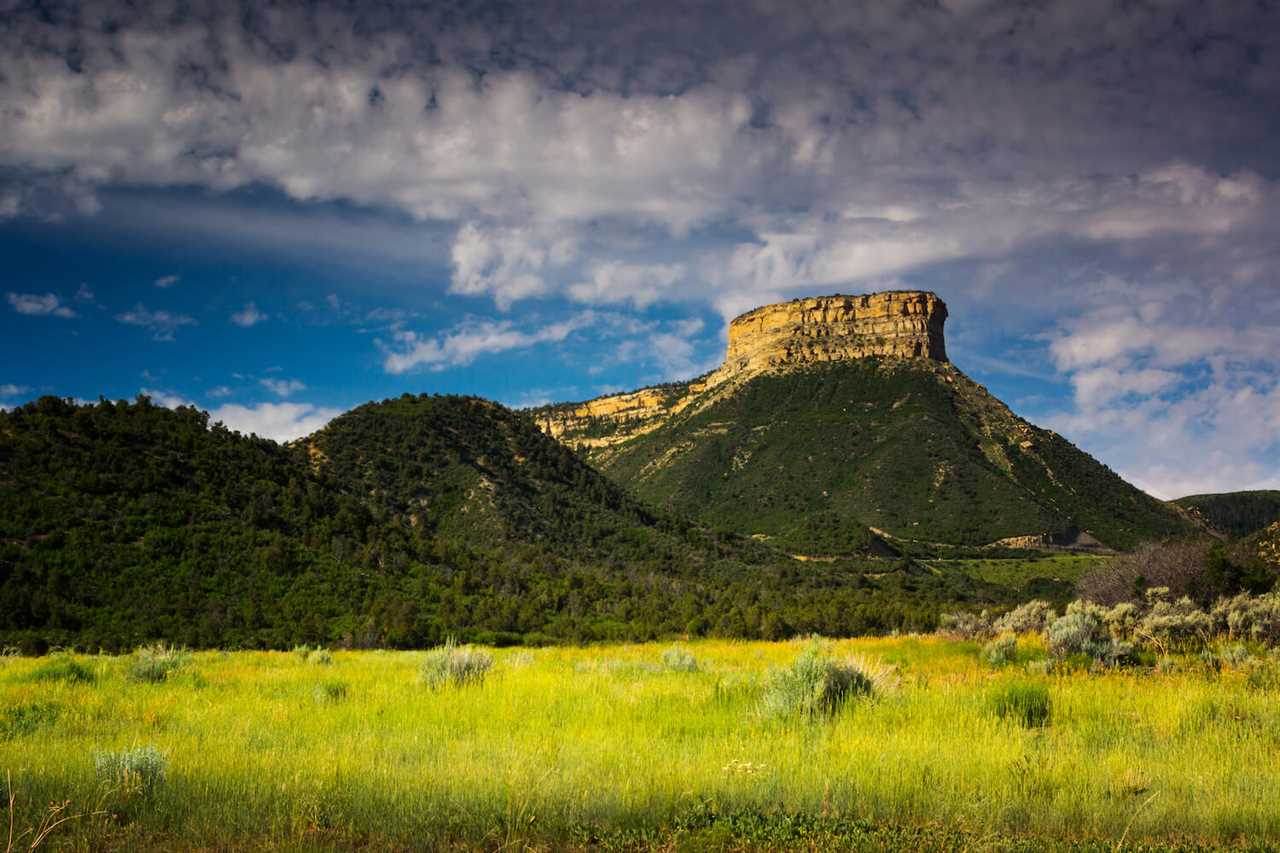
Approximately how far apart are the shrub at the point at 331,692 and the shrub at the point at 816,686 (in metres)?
4.91

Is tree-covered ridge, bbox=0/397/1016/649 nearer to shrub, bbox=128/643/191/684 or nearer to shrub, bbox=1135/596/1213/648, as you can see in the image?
shrub, bbox=128/643/191/684

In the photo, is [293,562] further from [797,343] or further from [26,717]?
[797,343]

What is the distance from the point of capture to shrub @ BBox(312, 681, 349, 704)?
8.16m

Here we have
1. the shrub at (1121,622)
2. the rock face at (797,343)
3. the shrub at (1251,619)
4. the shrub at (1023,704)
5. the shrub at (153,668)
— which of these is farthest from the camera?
the rock face at (797,343)

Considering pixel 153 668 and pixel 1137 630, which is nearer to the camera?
pixel 153 668

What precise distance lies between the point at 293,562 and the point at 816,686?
34037mm

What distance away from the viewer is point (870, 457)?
121938 mm

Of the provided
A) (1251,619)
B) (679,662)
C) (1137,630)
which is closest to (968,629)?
(1251,619)

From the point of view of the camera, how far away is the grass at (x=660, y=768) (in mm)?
3918

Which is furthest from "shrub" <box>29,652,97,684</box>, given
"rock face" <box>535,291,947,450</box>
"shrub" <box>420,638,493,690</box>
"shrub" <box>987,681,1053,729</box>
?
"rock face" <box>535,291,947,450</box>

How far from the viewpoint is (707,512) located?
124625 mm

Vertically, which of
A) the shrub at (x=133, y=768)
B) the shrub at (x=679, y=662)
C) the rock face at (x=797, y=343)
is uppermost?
the rock face at (x=797, y=343)

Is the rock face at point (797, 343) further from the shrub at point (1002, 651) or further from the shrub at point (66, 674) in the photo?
the shrub at point (66, 674)

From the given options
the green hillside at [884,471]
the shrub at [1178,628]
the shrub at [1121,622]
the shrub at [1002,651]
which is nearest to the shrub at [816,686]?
the shrub at [1002,651]
